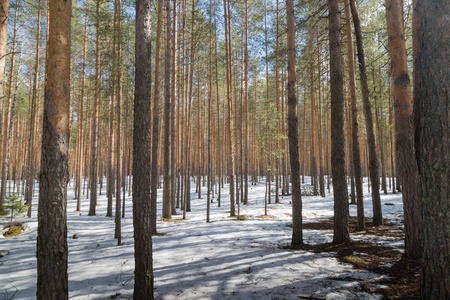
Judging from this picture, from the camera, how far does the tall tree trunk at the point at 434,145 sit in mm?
2576

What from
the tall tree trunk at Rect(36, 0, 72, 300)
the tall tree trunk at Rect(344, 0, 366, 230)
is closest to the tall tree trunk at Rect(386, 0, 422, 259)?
the tall tree trunk at Rect(344, 0, 366, 230)

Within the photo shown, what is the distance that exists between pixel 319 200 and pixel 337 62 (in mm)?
12481

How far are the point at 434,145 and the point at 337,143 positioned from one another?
328cm

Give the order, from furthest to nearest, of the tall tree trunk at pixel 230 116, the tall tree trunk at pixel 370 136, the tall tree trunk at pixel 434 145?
the tall tree trunk at pixel 230 116 < the tall tree trunk at pixel 370 136 < the tall tree trunk at pixel 434 145

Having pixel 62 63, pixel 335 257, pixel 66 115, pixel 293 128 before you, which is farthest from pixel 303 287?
pixel 62 63

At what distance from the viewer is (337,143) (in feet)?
19.4

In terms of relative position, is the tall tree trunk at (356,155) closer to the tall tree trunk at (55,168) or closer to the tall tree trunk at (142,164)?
the tall tree trunk at (142,164)

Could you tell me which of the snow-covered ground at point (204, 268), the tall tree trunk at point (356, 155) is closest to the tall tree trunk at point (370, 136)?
the tall tree trunk at point (356, 155)

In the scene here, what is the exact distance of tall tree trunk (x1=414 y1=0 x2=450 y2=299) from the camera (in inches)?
101

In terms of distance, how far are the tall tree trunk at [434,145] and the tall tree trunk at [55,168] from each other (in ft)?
14.5

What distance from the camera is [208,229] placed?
29.3 ft

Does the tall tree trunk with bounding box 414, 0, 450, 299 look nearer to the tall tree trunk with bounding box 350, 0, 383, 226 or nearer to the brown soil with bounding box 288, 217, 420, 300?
the brown soil with bounding box 288, 217, 420, 300

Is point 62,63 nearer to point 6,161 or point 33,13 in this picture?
point 33,13

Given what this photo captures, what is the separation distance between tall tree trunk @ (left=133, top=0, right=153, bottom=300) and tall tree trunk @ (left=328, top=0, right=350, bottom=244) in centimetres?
457
